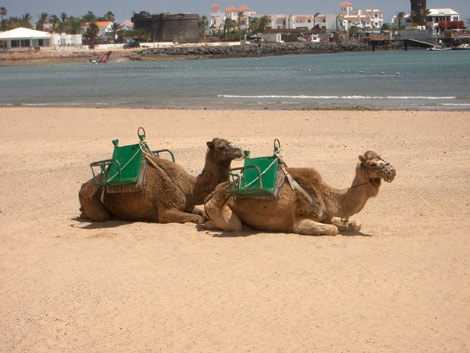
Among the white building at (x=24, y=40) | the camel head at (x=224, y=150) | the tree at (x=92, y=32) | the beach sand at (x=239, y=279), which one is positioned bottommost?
the beach sand at (x=239, y=279)

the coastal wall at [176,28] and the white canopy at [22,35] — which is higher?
the coastal wall at [176,28]

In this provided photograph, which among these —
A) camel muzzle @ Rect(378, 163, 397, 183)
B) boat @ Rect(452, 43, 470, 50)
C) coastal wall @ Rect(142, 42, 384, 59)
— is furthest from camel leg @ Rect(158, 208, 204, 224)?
boat @ Rect(452, 43, 470, 50)

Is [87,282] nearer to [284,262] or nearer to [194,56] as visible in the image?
[284,262]

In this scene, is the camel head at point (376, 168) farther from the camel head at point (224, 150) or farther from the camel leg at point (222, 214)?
the camel leg at point (222, 214)

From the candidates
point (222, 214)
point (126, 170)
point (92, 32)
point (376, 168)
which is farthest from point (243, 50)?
point (376, 168)

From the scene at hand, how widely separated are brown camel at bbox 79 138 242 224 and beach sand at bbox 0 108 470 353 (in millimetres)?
199

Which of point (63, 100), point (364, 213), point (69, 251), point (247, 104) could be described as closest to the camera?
point (69, 251)

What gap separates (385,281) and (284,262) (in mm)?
1205

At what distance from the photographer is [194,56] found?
160 metres

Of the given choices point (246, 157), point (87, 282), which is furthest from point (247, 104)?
point (87, 282)

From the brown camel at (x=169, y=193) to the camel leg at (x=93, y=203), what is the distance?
104 millimetres

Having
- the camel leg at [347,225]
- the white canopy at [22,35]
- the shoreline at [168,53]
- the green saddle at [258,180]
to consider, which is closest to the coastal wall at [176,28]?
the shoreline at [168,53]

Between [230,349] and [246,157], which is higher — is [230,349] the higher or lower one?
the lower one

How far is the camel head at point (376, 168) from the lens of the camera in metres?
8.04
